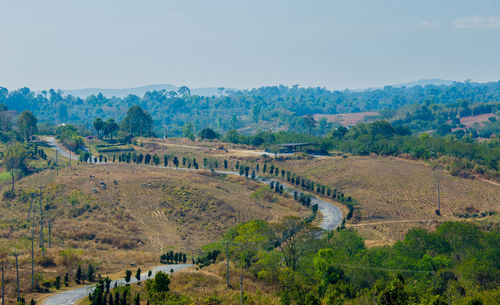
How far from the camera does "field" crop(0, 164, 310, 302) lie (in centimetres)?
6544

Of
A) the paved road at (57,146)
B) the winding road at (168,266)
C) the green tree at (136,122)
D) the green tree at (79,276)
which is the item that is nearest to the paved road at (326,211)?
the winding road at (168,266)

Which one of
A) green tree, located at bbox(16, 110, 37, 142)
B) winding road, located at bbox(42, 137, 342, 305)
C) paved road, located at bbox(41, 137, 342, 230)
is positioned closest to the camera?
winding road, located at bbox(42, 137, 342, 305)

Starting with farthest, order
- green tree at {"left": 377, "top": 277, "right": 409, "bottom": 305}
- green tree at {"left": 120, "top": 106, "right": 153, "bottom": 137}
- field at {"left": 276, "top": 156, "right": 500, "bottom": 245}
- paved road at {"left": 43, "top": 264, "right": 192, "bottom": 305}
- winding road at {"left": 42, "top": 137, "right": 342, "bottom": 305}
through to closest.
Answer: green tree at {"left": 120, "top": 106, "right": 153, "bottom": 137} → field at {"left": 276, "top": 156, "right": 500, "bottom": 245} → winding road at {"left": 42, "top": 137, "right": 342, "bottom": 305} → paved road at {"left": 43, "top": 264, "right": 192, "bottom": 305} → green tree at {"left": 377, "top": 277, "right": 409, "bottom": 305}

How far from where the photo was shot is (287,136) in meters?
176

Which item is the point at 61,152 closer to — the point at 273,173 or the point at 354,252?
the point at 273,173

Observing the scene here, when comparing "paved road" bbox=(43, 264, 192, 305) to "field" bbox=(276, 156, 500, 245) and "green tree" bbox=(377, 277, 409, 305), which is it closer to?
"green tree" bbox=(377, 277, 409, 305)

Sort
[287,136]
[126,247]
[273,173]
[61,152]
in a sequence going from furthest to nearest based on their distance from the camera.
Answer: [287,136] < [61,152] < [273,173] < [126,247]

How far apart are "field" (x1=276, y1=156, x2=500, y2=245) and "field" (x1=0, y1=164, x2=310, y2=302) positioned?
1699cm

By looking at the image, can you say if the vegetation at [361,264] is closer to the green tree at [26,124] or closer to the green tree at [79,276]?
the green tree at [79,276]

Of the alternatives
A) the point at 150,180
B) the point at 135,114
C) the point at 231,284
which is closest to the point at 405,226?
the point at 231,284

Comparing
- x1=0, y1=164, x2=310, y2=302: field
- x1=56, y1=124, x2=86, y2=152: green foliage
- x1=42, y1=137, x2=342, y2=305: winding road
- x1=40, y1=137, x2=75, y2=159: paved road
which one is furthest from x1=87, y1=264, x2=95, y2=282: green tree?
x1=56, y1=124, x2=86, y2=152: green foliage

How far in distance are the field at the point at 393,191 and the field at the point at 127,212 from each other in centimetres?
1699

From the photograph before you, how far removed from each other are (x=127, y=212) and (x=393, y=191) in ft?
205

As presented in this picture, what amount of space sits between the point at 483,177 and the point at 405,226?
39.6m
